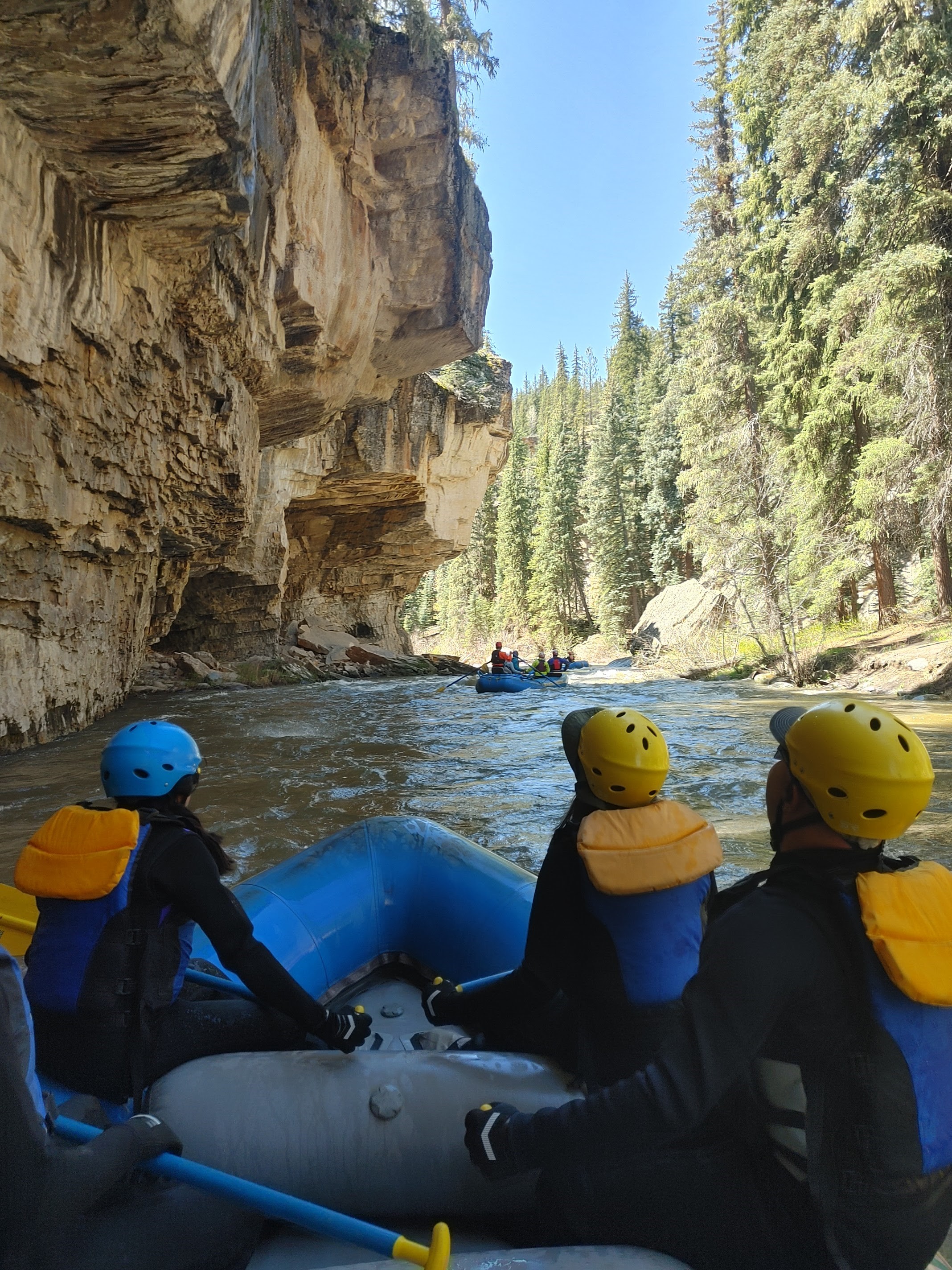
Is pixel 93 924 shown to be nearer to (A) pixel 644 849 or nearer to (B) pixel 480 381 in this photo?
(A) pixel 644 849

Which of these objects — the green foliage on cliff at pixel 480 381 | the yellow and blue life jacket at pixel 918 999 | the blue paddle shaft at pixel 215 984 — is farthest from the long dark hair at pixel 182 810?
the green foliage on cliff at pixel 480 381

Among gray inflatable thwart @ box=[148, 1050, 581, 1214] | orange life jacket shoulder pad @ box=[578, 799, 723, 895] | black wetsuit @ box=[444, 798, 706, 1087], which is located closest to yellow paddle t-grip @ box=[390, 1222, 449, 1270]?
gray inflatable thwart @ box=[148, 1050, 581, 1214]

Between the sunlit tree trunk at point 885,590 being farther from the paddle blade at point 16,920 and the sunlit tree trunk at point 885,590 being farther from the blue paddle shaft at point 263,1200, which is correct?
the blue paddle shaft at point 263,1200

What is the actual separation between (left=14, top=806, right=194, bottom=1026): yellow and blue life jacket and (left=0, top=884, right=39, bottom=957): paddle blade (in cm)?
48

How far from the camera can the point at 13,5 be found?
4270 mm

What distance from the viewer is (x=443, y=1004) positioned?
2.15 metres

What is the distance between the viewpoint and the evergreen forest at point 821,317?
12141 mm

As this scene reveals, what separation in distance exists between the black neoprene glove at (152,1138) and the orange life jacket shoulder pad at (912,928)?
1.38 meters

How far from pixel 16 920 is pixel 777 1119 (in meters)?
2.23

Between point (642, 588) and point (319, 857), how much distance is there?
109ft

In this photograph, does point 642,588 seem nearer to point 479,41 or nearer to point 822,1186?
point 479,41

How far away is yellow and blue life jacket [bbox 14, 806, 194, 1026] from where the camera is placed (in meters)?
1.71

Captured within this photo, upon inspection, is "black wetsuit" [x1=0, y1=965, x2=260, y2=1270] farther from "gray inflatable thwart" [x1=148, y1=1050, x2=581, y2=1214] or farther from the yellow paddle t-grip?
the yellow paddle t-grip

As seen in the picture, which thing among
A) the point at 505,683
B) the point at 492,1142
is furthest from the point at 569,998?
the point at 505,683
